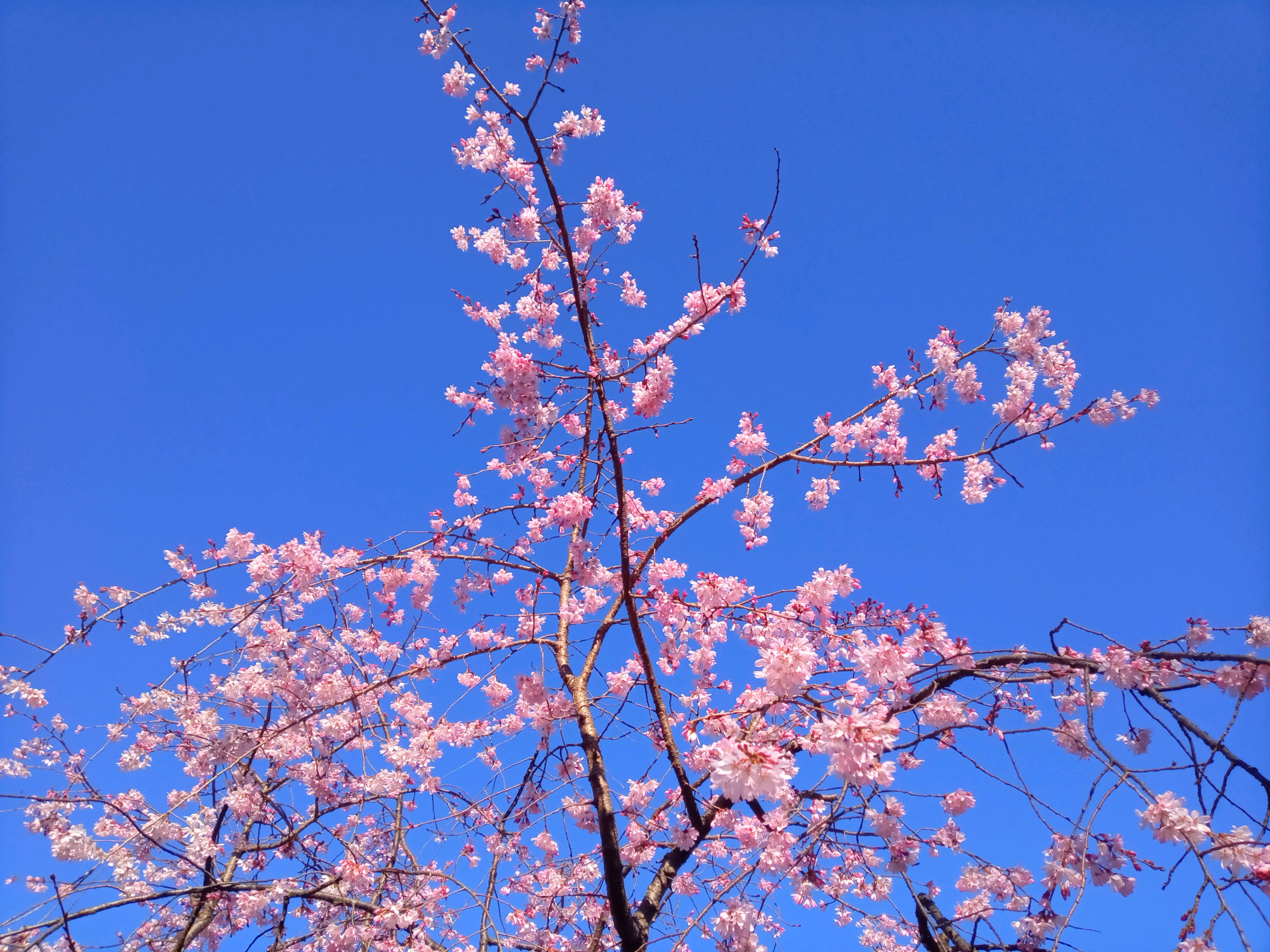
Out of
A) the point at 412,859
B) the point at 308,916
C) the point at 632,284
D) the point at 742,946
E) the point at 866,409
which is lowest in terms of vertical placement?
the point at 742,946

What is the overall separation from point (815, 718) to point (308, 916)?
4.36m

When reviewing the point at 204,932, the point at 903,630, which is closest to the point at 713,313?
the point at 903,630

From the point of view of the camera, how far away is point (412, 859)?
599 centimetres

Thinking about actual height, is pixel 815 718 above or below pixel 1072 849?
above

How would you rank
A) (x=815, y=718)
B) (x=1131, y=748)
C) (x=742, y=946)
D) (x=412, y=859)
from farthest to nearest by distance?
(x=412, y=859), (x=742, y=946), (x=1131, y=748), (x=815, y=718)

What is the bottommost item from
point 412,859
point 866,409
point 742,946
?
point 742,946

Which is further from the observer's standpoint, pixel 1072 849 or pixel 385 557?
pixel 385 557

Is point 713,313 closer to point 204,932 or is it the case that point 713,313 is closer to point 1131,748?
point 1131,748

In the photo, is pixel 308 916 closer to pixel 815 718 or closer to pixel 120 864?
pixel 120 864

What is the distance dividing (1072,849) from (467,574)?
4.45 meters

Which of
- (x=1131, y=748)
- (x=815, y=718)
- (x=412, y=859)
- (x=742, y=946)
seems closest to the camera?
(x=815, y=718)

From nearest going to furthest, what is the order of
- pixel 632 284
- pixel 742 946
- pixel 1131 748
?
1. pixel 1131 748
2. pixel 742 946
3. pixel 632 284

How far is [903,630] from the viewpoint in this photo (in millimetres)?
3500

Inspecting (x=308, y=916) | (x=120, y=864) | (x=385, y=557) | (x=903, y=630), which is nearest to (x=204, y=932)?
(x=308, y=916)
